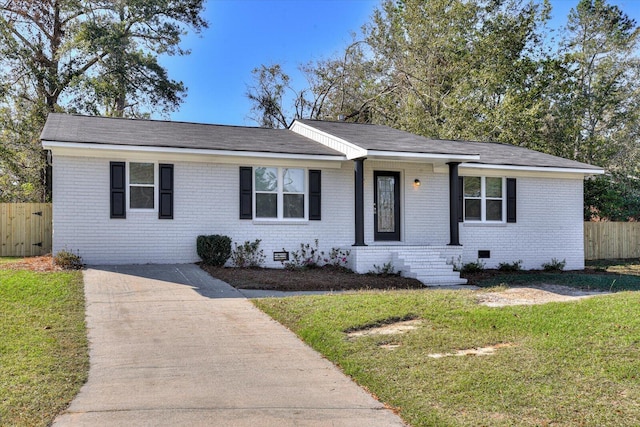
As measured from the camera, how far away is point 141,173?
13.2 metres

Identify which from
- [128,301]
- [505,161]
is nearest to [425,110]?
[505,161]

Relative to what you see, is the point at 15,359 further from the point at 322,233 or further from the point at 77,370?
the point at 322,233

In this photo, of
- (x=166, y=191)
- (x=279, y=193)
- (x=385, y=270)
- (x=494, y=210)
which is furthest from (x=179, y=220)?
(x=494, y=210)

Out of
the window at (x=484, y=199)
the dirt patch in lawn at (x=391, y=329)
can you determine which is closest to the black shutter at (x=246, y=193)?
the window at (x=484, y=199)

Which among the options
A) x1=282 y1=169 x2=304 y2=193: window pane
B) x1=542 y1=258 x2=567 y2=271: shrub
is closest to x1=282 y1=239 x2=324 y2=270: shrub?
x1=282 y1=169 x2=304 y2=193: window pane

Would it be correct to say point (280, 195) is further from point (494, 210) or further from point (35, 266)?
point (494, 210)

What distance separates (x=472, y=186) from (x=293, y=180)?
561cm

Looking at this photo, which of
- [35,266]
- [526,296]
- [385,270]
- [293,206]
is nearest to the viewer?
[526,296]

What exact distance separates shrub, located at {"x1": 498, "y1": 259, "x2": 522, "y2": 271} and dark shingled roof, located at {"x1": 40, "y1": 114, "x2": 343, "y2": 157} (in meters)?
6.12

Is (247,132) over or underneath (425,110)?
underneath

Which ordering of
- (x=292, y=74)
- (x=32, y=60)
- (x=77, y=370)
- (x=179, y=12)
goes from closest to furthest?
(x=77, y=370)
(x=32, y=60)
(x=179, y=12)
(x=292, y=74)

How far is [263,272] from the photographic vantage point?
1288 cm

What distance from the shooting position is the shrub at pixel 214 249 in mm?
13188

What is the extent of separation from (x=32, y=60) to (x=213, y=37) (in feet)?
29.1
